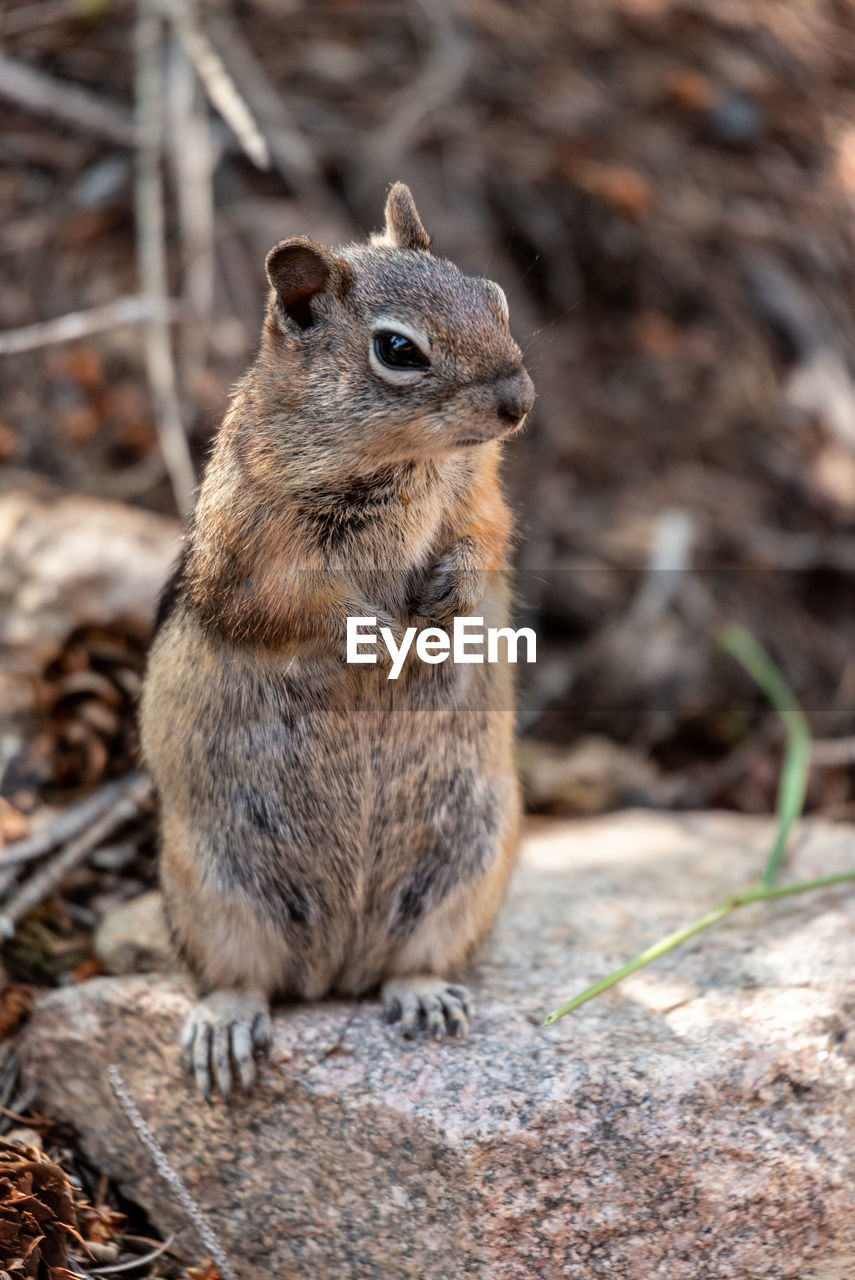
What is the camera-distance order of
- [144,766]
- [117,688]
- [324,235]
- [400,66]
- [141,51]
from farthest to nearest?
1. [400,66]
2. [324,235]
3. [141,51]
4. [117,688]
5. [144,766]

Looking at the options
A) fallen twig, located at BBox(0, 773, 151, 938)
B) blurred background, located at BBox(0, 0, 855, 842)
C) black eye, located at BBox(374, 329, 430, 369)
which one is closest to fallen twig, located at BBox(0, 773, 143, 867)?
fallen twig, located at BBox(0, 773, 151, 938)

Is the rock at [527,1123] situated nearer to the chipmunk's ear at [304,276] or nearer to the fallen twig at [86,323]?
the chipmunk's ear at [304,276]

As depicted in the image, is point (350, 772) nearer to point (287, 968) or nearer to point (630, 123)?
point (287, 968)

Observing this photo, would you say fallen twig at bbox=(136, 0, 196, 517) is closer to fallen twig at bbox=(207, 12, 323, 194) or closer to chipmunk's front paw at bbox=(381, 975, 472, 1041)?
fallen twig at bbox=(207, 12, 323, 194)

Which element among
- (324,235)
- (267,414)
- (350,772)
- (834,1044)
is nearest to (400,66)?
(324,235)

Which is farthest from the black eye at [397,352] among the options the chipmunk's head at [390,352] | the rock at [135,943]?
the rock at [135,943]
